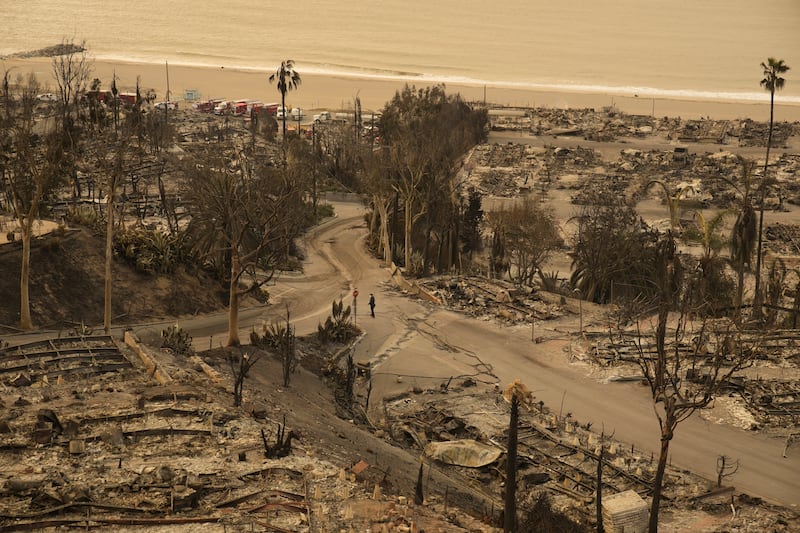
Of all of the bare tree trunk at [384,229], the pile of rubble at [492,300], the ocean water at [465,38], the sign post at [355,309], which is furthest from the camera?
the ocean water at [465,38]

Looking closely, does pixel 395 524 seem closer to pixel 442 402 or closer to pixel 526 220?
pixel 442 402

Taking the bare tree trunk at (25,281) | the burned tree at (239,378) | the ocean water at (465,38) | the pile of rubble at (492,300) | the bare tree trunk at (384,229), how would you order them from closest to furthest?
the burned tree at (239,378)
the bare tree trunk at (25,281)
the pile of rubble at (492,300)
the bare tree trunk at (384,229)
the ocean water at (465,38)

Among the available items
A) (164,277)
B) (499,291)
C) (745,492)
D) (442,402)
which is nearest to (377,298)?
(499,291)

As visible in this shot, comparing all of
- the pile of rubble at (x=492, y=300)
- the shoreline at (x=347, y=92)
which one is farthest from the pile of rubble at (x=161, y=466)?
the shoreline at (x=347, y=92)

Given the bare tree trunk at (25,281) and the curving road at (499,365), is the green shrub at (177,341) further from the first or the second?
the curving road at (499,365)

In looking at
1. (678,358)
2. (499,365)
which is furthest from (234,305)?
(678,358)

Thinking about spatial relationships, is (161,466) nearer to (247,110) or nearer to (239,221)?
(239,221)
